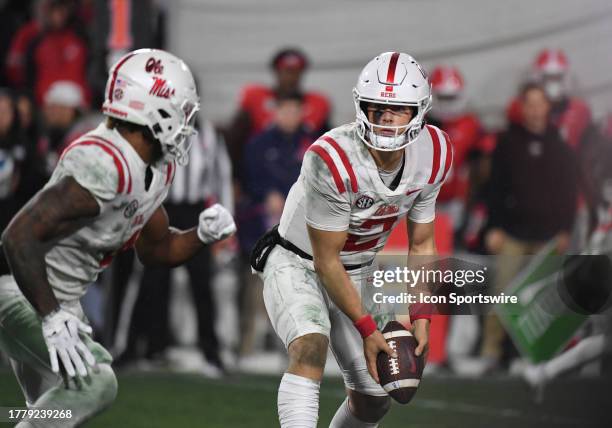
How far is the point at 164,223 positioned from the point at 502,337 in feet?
11.8

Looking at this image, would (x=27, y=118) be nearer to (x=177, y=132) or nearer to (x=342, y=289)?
(x=177, y=132)

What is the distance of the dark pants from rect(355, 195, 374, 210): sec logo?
132 inches

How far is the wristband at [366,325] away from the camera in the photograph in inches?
180

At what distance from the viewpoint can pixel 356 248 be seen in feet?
16.0

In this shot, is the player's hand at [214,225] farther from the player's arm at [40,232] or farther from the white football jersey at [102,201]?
the player's arm at [40,232]

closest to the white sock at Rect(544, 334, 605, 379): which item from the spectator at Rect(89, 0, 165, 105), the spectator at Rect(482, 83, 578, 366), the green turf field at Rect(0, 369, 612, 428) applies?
the green turf field at Rect(0, 369, 612, 428)

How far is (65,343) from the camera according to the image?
422 cm

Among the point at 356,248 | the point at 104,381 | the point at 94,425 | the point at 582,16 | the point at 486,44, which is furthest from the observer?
the point at 486,44

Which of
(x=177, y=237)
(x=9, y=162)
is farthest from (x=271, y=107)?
(x=177, y=237)

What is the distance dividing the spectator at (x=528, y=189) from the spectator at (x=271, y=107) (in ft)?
4.27

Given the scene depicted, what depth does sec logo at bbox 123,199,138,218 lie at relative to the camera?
4.54m

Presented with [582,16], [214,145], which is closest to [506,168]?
[582,16]

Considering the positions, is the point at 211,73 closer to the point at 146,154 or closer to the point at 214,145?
the point at 214,145

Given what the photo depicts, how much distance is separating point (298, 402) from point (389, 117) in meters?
1.07
